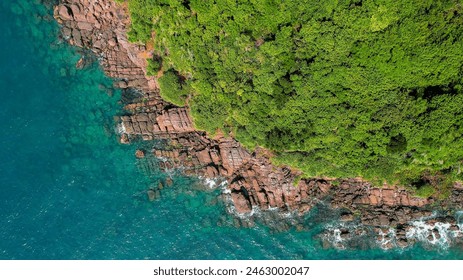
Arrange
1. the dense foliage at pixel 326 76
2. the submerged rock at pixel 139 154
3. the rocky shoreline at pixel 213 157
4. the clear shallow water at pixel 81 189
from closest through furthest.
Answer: the dense foliage at pixel 326 76 → the rocky shoreline at pixel 213 157 → the clear shallow water at pixel 81 189 → the submerged rock at pixel 139 154

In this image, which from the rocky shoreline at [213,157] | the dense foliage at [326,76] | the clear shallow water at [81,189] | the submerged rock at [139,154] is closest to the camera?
the dense foliage at [326,76]

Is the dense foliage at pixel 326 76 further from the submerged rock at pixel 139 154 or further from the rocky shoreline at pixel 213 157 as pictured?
the submerged rock at pixel 139 154

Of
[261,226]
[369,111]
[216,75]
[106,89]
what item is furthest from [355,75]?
[106,89]

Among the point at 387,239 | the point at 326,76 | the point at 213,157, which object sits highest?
the point at 213,157

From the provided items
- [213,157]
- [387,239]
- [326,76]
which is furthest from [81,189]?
[387,239]

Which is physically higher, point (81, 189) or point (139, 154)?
point (139, 154)

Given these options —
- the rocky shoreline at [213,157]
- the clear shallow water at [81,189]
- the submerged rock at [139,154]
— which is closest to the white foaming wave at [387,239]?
the rocky shoreline at [213,157]

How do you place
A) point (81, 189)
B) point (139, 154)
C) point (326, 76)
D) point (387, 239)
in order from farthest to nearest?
1. point (139, 154)
2. point (81, 189)
3. point (387, 239)
4. point (326, 76)

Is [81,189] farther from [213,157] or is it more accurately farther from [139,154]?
[213,157]
